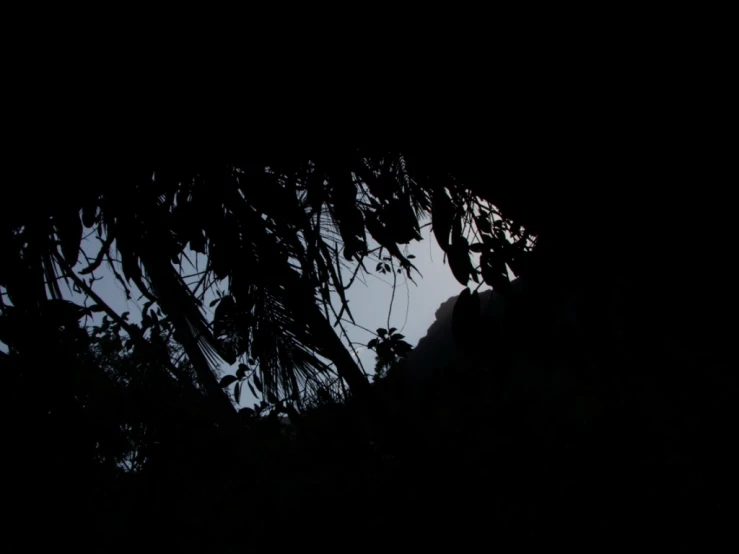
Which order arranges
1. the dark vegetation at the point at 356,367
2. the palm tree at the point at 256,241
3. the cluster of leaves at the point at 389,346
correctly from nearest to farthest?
the dark vegetation at the point at 356,367 → the palm tree at the point at 256,241 → the cluster of leaves at the point at 389,346

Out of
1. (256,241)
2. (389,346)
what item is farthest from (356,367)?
(256,241)

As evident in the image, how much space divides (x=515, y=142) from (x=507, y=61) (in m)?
0.12

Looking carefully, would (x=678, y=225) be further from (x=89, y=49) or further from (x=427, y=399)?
(x=427, y=399)

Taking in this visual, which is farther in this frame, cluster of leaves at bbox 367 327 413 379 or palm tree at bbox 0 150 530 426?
cluster of leaves at bbox 367 327 413 379

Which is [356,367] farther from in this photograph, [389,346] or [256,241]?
[256,241]

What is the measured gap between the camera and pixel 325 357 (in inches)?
82.7

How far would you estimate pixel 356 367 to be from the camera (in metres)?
1.93

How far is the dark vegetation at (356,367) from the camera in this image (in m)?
0.70

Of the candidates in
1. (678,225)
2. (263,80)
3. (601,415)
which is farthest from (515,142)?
(601,415)

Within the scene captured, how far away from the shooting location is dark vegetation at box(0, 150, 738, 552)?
696 millimetres

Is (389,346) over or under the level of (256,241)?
under

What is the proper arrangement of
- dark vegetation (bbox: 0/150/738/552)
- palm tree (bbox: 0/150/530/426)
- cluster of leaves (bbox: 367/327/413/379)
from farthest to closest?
cluster of leaves (bbox: 367/327/413/379), palm tree (bbox: 0/150/530/426), dark vegetation (bbox: 0/150/738/552)

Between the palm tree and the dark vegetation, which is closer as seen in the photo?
the dark vegetation

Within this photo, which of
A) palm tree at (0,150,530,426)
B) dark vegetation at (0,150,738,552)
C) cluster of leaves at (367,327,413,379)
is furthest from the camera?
cluster of leaves at (367,327,413,379)
